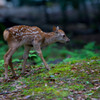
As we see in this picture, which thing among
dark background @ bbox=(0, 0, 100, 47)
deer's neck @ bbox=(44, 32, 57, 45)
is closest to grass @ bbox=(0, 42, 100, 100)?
deer's neck @ bbox=(44, 32, 57, 45)

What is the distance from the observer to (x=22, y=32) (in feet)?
22.6

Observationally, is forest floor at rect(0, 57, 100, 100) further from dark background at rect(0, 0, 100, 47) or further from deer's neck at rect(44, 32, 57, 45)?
dark background at rect(0, 0, 100, 47)

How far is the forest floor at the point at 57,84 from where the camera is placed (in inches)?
206

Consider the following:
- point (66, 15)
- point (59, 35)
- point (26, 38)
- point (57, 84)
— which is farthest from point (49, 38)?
point (66, 15)

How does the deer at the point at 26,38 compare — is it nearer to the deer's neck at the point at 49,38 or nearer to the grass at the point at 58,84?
the deer's neck at the point at 49,38

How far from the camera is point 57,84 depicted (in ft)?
19.4

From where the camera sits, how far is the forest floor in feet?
17.1

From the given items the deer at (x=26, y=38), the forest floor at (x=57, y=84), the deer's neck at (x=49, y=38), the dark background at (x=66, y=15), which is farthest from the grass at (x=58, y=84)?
the dark background at (x=66, y=15)

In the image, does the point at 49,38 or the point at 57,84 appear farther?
the point at 49,38

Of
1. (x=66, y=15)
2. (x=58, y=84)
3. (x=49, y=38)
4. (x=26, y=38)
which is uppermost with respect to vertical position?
(x=26, y=38)

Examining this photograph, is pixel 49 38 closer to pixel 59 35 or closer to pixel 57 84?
pixel 59 35

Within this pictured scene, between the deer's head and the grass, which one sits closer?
the grass

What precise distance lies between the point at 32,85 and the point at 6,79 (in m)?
1.12

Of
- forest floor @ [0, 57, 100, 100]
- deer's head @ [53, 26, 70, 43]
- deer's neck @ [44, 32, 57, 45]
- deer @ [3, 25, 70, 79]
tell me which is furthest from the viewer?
deer's head @ [53, 26, 70, 43]
